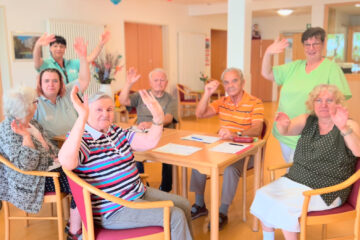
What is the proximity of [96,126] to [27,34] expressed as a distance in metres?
3.96

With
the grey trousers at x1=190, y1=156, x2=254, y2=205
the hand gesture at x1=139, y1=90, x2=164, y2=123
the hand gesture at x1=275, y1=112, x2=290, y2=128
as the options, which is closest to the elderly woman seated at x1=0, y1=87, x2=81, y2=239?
the hand gesture at x1=139, y1=90, x2=164, y2=123

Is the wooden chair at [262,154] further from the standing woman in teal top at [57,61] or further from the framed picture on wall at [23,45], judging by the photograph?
the framed picture on wall at [23,45]

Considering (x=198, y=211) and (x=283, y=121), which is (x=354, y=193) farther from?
(x=198, y=211)

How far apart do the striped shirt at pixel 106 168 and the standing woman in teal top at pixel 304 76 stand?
54.4 inches

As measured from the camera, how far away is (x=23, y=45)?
16.5 ft

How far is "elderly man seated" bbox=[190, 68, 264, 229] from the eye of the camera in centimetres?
267

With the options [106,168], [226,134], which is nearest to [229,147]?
[226,134]

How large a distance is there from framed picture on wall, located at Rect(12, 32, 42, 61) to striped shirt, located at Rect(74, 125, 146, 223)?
384cm

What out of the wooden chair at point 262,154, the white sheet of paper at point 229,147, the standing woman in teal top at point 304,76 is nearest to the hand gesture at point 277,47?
the standing woman in teal top at point 304,76

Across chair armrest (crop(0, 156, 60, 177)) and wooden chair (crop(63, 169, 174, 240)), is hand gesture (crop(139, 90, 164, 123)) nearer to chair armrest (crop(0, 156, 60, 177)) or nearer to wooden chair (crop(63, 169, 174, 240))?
wooden chair (crop(63, 169, 174, 240))

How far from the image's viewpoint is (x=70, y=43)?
5.66 m

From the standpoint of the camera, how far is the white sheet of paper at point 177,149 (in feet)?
7.32

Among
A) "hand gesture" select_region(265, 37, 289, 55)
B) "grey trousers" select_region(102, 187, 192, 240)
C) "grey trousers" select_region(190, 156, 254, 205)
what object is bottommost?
"grey trousers" select_region(190, 156, 254, 205)

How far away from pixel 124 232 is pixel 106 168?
34 cm
